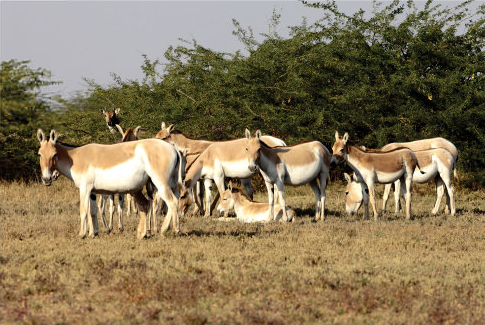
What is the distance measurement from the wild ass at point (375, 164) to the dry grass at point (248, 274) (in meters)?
1.64

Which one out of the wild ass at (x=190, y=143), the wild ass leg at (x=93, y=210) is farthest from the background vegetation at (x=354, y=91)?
the wild ass leg at (x=93, y=210)

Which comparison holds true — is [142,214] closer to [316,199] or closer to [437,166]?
[316,199]

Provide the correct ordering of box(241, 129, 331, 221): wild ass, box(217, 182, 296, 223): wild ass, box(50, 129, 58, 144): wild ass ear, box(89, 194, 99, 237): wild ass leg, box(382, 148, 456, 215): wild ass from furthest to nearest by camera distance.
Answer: box(382, 148, 456, 215): wild ass < box(217, 182, 296, 223): wild ass < box(241, 129, 331, 221): wild ass < box(89, 194, 99, 237): wild ass leg < box(50, 129, 58, 144): wild ass ear

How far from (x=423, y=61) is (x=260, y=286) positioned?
55.2ft

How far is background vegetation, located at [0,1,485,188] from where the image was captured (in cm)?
2267

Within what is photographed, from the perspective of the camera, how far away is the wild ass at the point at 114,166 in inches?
479

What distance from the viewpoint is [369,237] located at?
13.2 m

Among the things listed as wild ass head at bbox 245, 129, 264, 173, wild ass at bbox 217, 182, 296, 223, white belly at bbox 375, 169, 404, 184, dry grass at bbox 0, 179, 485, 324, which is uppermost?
wild ass head at bbox 245, 129, 264, 173

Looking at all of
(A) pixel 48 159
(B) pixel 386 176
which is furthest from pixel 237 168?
(A) pixel 48 159

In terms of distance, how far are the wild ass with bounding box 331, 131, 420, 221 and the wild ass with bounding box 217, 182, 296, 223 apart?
6.21 ft

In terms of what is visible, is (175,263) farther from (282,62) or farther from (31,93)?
(282,62)

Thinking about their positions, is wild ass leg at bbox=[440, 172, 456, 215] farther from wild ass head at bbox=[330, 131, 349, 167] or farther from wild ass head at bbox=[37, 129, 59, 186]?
wild ass head at bbox=[37, 129, 59, 186]

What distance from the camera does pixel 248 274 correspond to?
9.46 metres

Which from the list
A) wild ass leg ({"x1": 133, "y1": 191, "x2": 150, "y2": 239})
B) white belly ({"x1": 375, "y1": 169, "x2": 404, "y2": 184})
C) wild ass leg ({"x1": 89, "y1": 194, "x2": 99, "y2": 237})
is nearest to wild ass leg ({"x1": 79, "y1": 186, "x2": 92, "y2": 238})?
wild ass leg ({"x1": 89, "y1": 194, "x2": 99, "y2": 237})
